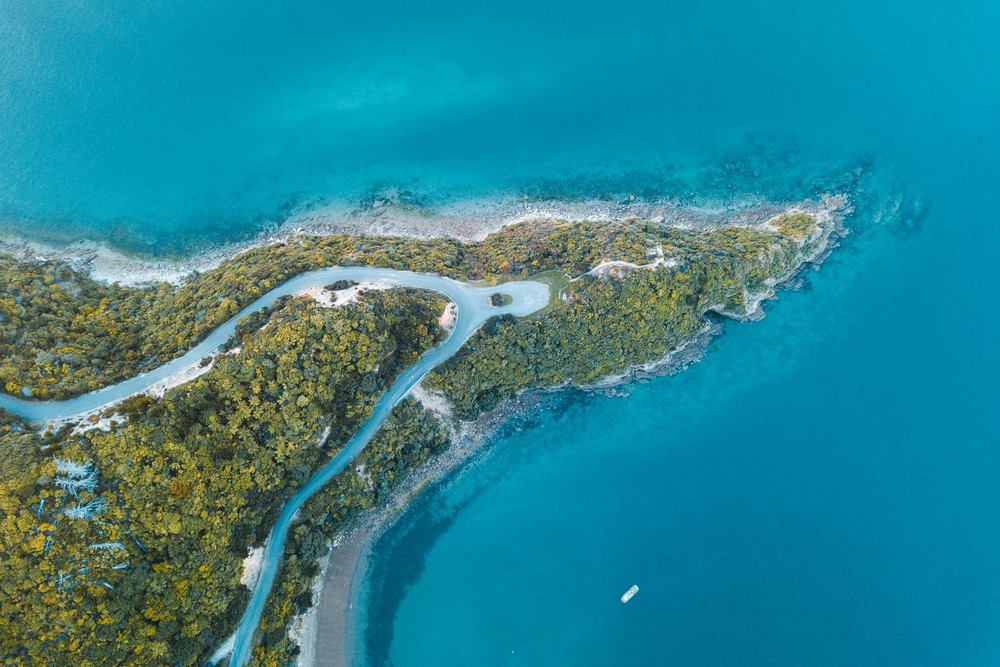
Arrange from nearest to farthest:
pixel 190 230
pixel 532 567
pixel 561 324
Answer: pixel 561 324 → pixel 532 567 → pixel 190 230

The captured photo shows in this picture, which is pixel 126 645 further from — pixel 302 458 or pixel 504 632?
pixel 504 632

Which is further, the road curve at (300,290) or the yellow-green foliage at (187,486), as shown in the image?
the road curve at (300,290)

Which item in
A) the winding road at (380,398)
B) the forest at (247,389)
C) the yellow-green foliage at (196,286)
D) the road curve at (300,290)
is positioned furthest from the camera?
the winding road at (380,398)

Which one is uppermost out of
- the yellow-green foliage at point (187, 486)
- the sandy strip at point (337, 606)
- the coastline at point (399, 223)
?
the coastline at point (399, 223)

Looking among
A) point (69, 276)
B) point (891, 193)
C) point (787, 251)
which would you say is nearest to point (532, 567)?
point (787, 251)

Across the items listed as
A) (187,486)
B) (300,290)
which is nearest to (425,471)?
(187,486)

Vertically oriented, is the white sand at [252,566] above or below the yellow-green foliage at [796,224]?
below

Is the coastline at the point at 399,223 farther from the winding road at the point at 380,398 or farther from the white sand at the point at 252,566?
the white sand at the point at 252,566

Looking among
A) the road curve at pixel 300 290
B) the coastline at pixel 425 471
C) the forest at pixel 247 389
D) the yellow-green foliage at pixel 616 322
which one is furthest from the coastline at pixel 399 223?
the road curve at pixel 300 290
